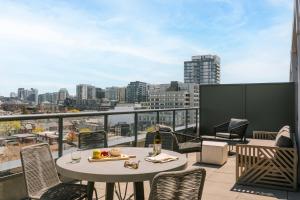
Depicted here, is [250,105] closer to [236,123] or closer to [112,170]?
A: [236,123]

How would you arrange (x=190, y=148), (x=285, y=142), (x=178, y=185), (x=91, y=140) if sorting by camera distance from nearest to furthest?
1. (x=178, y=185)
2. (x=91, y=140)
3. (x=285, y=142)
4. (x=190, y=148)

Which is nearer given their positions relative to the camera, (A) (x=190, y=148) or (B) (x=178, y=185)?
(B) (x=178, y=185)

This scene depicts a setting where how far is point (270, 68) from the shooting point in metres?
20.6

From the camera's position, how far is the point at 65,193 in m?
2.76

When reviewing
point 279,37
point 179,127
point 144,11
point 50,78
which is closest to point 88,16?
point 144,11

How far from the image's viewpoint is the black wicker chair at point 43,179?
2.71m

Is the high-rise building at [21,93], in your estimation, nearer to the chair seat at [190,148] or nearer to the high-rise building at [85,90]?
the high-rise building at [85,90]

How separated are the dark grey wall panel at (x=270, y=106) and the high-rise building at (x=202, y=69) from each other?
36.8 meters

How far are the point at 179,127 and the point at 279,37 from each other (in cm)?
664

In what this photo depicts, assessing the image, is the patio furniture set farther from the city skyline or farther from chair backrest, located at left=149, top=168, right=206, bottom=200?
the city skyline

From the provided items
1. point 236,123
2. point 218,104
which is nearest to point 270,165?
point 236,123

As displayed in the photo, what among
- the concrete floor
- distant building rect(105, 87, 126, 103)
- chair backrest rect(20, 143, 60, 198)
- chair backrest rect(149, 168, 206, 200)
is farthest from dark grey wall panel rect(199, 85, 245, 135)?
distant building rect(105, 87, 126, 103)

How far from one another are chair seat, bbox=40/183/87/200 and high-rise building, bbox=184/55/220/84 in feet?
146

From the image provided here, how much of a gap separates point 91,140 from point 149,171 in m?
1.90
